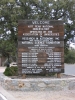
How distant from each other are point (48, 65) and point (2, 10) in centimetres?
652

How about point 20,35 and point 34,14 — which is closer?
point 20,35

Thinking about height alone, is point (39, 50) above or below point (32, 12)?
below

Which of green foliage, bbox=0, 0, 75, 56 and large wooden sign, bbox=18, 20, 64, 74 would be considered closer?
large wooden sign, bbox=18, 20, 64, 74

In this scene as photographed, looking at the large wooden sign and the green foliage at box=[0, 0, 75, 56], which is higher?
the green foliage at box=[0, 0, 75, 56]

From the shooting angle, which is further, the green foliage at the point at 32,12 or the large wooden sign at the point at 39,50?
the green foliage at the point at 32,12

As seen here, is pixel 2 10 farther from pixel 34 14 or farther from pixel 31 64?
pixel 31 64

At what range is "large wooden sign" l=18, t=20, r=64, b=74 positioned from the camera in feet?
52.1

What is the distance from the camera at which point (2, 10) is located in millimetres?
20375

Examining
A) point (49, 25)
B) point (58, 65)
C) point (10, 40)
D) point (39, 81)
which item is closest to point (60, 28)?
point (49, 25)

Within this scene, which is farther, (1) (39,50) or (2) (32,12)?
(2) (32,12)

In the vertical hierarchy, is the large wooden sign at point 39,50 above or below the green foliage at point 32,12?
below

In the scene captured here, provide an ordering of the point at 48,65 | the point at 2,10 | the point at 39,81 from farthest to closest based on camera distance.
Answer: the point at 2,10, the point at 48,65, the point at 39,81

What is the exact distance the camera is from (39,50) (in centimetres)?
1600

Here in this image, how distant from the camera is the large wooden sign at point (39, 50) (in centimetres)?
1589
